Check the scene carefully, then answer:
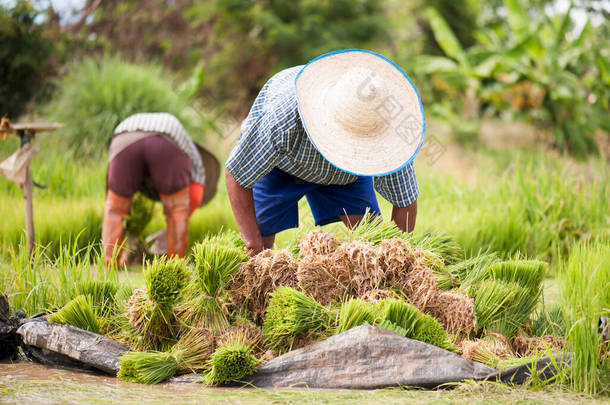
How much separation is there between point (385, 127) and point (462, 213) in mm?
2654

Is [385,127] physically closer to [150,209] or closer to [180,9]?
[150,209]

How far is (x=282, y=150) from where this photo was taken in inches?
108

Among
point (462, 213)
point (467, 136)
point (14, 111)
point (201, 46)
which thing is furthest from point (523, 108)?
point (14, 111)

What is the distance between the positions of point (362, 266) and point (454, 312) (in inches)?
17.2

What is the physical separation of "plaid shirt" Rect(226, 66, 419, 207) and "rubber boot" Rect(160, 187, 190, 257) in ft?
5.20

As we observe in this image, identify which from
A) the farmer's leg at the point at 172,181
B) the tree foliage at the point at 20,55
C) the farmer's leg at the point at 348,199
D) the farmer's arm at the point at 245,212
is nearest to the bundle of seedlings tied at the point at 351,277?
the farmer's arm at the point at 245,212

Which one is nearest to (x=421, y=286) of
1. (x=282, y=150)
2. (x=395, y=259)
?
(x=395, y=259)

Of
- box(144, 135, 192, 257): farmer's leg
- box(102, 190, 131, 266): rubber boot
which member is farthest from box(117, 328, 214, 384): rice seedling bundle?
box(102, 190, 131, 266): rubber boot

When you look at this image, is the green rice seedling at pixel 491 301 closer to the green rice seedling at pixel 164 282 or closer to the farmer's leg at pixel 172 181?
the green rice seedling at pixel 164 282

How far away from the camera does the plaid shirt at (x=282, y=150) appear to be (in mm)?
2650

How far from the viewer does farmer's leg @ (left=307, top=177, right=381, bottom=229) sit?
318cm

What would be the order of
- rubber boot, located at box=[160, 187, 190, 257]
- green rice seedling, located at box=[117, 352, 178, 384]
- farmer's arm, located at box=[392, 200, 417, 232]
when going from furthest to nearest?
rubber boot, located at box=[160, 187, 190, 257], farmer's arm, located at box=[392, 200, 417, 232], green rice seedling, located at box=[117, 352, 178, 384]

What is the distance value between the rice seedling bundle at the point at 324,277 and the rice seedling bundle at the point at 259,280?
0.05 metres

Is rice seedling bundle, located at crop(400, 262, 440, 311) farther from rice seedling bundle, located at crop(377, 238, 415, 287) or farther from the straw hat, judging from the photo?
the straw hat
